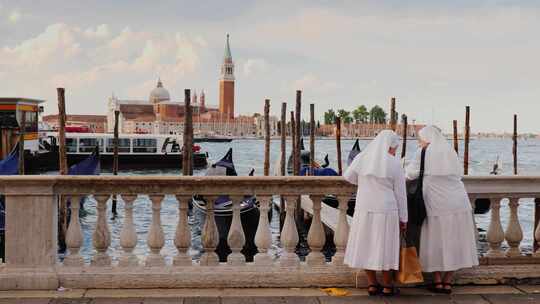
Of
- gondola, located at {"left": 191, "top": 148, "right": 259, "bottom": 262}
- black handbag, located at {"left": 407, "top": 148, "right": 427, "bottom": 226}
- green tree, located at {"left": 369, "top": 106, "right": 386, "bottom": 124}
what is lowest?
gondola, located at {"left": 191, "top": 148, "right": 259, "bottom": 262}

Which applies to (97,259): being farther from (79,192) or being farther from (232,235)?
(232,235)

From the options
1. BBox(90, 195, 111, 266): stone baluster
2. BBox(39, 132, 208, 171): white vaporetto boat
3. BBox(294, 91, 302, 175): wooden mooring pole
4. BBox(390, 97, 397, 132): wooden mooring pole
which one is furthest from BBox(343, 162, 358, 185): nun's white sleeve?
BBox(39, 132, 208, 171): white vaporetto boat

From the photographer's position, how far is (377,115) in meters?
180

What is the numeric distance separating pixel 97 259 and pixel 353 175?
2267mm

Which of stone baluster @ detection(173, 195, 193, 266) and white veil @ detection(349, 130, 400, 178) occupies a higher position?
white veil @ detection(349, 130, 400, 178)

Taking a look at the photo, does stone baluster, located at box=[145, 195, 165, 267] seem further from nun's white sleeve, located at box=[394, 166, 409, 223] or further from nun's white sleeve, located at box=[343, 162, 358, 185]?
nun's white sleeve, located at box=[394, 166, 409, 223]

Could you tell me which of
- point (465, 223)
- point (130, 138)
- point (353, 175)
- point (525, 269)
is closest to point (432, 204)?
point (465, 223)

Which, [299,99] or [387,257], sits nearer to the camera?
[387,257]

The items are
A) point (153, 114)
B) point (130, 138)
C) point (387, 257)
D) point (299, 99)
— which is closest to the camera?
point (387, 257)

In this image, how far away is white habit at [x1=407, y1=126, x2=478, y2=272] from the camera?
5.08 m

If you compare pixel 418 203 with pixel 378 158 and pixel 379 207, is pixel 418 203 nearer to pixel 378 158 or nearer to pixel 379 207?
pixel 379 207

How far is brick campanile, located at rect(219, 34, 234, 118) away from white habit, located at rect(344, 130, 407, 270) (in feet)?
601

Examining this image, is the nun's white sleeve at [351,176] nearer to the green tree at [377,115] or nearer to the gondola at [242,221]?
the gondola at [242,221]

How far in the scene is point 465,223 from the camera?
5156mm
